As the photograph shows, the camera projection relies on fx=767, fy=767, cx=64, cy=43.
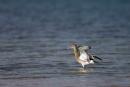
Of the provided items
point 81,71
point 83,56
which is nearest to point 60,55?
point 83,56

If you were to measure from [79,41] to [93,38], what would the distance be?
1.13 m

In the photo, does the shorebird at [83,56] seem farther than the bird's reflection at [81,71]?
Yes

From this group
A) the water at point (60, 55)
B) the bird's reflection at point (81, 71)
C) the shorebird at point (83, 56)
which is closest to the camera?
the water at point (60, 55)

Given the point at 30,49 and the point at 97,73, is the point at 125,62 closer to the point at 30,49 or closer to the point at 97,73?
the point at 97,73

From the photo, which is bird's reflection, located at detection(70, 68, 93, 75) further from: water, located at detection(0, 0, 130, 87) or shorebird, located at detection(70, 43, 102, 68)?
shorebird, located at detection(70, 43, 102, 68)

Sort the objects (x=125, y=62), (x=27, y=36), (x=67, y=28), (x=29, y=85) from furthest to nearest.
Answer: (x=67, y=28) → (x=27, y=36) → (x=125, y=62) → (x=29, y=85)

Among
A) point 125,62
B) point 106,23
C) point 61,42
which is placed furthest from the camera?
point 106,23


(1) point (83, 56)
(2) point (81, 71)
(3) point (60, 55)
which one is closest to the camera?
(2) point (81, 71)

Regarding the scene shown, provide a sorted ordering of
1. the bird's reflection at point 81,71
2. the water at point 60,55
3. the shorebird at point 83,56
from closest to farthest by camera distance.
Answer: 1. the water at point 60,55
2. the bird's reflection at point 81,71
3. the shorebird at point 83,56

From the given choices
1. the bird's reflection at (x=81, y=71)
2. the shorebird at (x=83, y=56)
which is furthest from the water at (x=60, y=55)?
the shorebird at (x=83, y=56)

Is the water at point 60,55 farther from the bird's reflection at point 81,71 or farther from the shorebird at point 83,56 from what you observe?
the shorebird at point 83,56

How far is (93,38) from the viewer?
25.1 meters

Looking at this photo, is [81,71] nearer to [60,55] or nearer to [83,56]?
[83,56]

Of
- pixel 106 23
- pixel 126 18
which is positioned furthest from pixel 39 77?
pixel 126 18
